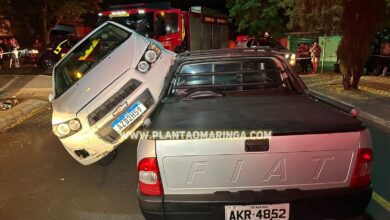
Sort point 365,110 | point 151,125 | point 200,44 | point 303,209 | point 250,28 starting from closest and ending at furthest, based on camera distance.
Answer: point 303,209, point 151,125, point 365,110, point 200,44, point 250,28

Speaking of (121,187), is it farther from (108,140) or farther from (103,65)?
(103,65)

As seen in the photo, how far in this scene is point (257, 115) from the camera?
321 centimetres

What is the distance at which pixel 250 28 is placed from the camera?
32.0 m

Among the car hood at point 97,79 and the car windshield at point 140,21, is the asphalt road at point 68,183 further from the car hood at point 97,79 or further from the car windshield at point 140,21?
the car windshield at point 140,21

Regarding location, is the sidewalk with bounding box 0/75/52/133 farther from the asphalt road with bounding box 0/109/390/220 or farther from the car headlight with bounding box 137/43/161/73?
the car headlight with bounding box 137/43/161/73

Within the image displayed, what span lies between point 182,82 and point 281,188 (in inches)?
103

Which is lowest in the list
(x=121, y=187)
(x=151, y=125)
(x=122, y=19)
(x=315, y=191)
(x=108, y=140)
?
(x=121, y=187)

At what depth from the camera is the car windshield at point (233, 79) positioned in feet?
14.4

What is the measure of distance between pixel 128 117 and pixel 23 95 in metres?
8.57

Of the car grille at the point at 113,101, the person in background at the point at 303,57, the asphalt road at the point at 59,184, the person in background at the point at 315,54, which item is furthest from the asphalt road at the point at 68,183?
the person in background at the point at 303,57

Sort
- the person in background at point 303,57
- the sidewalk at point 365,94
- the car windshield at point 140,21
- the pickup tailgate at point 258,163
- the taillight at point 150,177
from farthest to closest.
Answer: the person in background at point 303,57
the car windshield at point 140,21
the sidewalk at point 365,94
the taillight at point 150,177
the pickup tailgate at point 258,163

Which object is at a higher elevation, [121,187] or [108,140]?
[108,140]

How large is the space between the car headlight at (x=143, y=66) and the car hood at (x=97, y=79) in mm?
63

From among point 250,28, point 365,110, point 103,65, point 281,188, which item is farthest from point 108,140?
point 250,28
